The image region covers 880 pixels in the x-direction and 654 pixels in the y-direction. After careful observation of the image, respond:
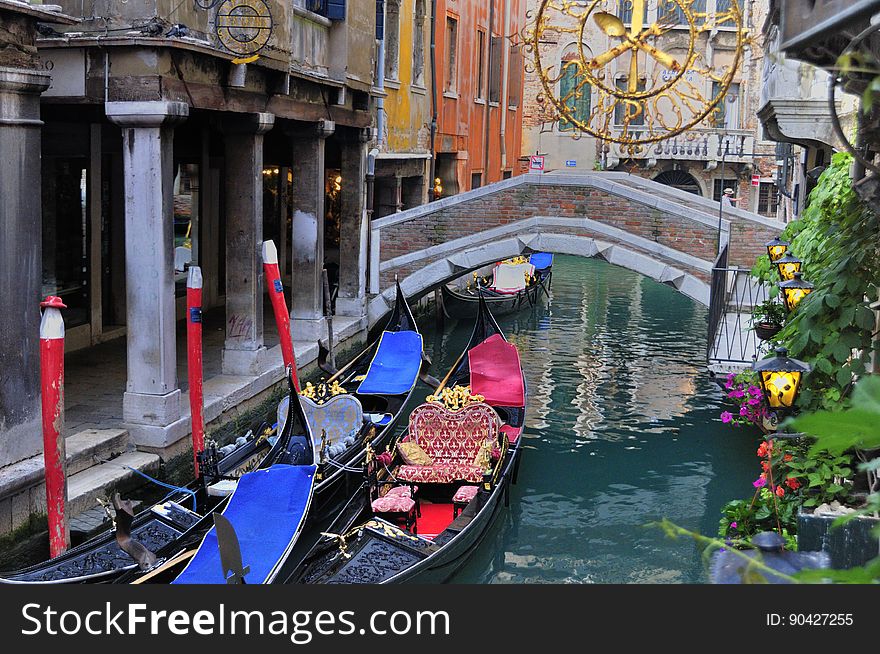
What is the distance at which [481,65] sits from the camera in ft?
52.5

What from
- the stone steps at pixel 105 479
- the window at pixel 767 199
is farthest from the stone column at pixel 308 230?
the window at pixel 767 199

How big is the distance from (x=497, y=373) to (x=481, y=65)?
903 centimetres

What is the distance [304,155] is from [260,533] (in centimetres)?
477

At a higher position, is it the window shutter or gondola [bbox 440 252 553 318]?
the window shutter

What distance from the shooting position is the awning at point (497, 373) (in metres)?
7.69

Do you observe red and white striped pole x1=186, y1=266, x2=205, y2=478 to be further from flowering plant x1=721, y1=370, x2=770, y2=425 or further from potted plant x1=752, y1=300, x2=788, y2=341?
potted plant x1=752, y1=300, x2=788, y2=341

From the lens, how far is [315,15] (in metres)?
8.73

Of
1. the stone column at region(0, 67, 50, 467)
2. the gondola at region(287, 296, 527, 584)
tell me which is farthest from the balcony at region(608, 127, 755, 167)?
the stone column at region(0, 67, 50, 467)

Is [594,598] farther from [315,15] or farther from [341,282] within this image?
[341,282]

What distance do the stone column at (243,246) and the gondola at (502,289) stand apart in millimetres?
5431

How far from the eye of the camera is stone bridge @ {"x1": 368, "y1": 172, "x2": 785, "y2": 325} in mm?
9992

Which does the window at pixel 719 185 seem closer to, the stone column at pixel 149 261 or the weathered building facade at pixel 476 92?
the weathered building facade at pixel 476 92

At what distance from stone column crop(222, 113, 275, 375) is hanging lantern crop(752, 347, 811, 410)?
439cm

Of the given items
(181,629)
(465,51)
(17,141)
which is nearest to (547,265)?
(465,51)
